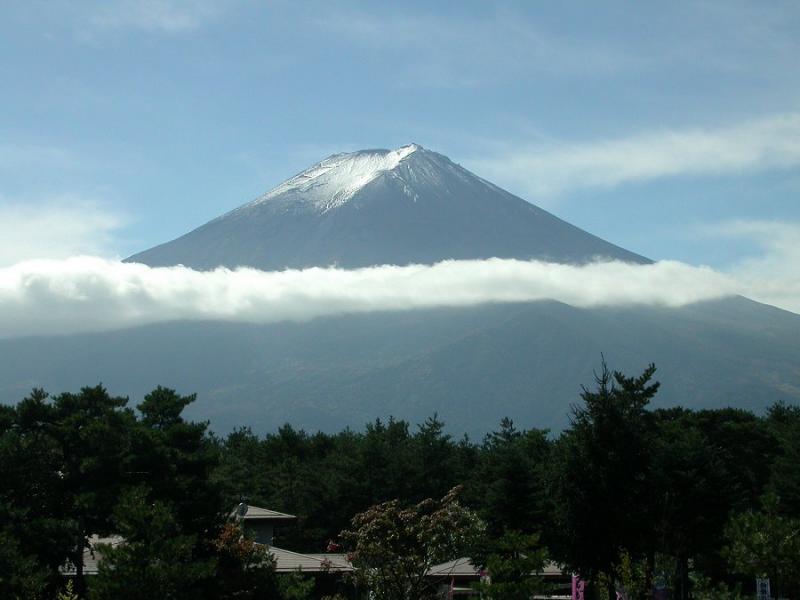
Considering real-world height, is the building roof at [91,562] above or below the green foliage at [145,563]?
below

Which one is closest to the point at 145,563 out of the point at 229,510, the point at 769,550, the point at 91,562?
the point at 229,510

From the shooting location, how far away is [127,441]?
32.4 meters

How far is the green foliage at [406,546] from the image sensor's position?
25641 millimetres

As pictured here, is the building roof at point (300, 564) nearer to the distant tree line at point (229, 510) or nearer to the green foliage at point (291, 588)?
the distant tree line at point (229, 510)

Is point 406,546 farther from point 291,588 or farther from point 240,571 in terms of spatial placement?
point 291,588

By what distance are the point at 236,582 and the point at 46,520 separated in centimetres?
512

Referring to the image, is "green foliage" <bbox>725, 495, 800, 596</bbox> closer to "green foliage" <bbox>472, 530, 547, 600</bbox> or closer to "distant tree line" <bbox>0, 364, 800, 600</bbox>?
"distant tree line" <bbox>0, 364, 800, 600</bbox>

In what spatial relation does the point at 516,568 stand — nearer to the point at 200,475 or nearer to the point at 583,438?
the point at 583,438

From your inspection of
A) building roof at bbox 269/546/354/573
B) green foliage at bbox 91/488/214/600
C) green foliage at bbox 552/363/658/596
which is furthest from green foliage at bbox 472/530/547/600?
building roof at bbox 269/546/354/573

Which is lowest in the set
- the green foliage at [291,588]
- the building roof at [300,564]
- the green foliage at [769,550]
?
the building roof at [300,564]

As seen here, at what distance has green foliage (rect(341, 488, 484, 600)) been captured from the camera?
25641mm

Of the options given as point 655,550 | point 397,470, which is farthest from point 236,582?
point 397,470

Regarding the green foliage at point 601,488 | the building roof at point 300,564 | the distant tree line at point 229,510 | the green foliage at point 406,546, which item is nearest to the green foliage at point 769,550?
the distant tree line at point 229,510

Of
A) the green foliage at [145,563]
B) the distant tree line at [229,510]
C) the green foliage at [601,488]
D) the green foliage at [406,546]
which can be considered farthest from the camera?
the green foliage at [601,488]
